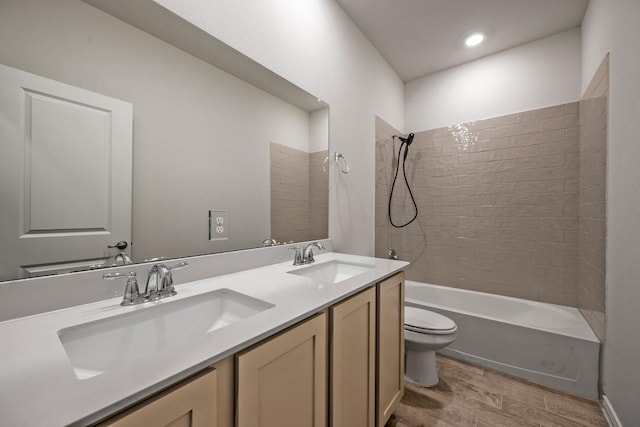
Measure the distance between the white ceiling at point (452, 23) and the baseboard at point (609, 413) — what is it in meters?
2.68

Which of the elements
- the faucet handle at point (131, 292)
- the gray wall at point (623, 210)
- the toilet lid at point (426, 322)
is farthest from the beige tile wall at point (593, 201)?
the faucet handle at point (131, 292)

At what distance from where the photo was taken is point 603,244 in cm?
164

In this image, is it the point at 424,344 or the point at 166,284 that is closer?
the point at 166,284

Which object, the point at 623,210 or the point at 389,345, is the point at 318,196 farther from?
the point at 623,210

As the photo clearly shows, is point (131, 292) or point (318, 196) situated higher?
point (318, 196)

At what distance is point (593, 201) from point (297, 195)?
6.91 ft

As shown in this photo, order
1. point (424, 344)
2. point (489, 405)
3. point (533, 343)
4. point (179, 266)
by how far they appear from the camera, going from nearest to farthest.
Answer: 1. point (179, 266)
2. point (489, 405)
3. point (424, 344)
4. point (533, 343)

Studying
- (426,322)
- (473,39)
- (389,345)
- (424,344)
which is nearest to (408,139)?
(473,39)

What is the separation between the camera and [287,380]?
75 centimetres

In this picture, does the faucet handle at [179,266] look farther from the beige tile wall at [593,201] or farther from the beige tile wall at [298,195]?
the beige tile wall at [593,201]

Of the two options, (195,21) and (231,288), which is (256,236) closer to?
(231,288)

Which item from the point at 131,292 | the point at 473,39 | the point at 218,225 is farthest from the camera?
the point at 473,39

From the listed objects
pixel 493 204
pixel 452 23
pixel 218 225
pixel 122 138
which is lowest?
pixel 218 225

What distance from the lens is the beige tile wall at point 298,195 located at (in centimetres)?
157
